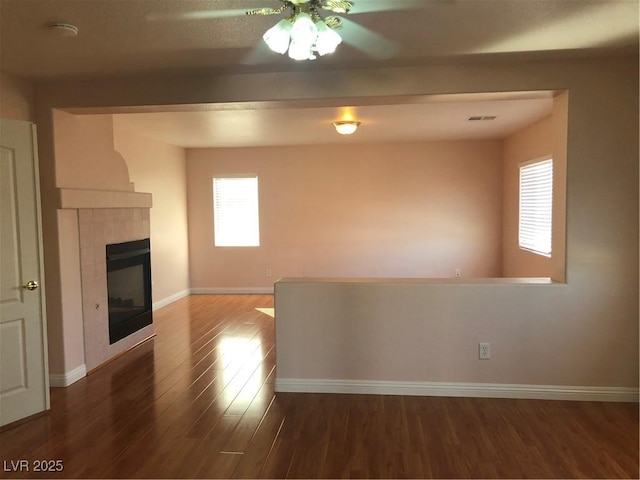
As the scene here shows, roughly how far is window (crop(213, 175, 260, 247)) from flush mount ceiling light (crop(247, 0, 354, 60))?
18.5 feet

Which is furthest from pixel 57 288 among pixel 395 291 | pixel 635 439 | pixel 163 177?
pixel 635 439

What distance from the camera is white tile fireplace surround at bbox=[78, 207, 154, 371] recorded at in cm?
395

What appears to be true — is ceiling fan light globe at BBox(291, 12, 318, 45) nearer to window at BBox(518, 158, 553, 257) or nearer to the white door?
the white door

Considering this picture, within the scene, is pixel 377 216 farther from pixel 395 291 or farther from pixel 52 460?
pixel 52 460

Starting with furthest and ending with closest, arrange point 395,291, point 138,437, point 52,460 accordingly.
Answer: point 395,291
point 138,437
point 52,460

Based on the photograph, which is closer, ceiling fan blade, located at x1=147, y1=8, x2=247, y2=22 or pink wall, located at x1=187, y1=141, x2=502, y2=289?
ceiling fan blade, located at x1=147, y1=8, x2=247, y2=22

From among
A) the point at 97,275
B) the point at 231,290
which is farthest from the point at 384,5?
the point at 231,290

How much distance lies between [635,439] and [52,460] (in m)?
3.52

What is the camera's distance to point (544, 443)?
2658 millimetres

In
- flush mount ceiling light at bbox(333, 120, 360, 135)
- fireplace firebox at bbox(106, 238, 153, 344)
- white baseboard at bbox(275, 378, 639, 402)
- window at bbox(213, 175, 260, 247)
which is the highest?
flush mount ceiling light at bbox(333, 120, 360, 135)

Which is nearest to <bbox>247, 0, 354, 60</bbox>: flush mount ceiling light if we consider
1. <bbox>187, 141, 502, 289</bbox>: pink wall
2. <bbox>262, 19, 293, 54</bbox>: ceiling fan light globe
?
<bbox>262, 19, 293, 54</bbox>: ceiling fan light globe

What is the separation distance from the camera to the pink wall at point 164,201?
5938 millimetres

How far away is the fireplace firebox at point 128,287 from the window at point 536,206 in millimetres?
4735

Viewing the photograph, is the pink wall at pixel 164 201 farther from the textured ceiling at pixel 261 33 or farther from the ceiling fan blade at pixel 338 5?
the ceiling fan blade at pixel 338 5
